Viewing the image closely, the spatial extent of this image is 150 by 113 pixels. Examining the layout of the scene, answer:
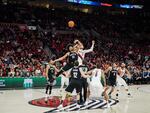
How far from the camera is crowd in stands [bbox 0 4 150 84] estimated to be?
2652 cm

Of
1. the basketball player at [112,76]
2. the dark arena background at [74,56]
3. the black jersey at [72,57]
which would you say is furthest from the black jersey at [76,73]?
the basketball player at [112,76]

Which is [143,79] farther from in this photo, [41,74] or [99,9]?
[99,9]

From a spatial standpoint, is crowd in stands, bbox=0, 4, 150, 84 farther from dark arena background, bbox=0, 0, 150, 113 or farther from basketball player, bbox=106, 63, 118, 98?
basketball player, bbox=106, 63, 118, 98

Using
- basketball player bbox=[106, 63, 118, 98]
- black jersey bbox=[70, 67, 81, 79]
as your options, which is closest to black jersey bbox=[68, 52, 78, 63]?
black jersey bbox=[70, 67, 81, 79]

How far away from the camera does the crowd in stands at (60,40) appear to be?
26517 mm

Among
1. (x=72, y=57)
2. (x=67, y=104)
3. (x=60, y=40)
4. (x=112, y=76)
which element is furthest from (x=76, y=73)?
(x=60, y=40)

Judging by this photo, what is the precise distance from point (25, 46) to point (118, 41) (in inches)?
501

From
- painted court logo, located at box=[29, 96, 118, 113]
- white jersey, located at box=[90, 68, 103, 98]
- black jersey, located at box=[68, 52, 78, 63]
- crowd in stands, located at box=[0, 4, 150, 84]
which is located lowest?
painted court logo, located at box=[29, 96, 118, 113]

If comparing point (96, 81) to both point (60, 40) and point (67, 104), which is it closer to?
point (67, 104)

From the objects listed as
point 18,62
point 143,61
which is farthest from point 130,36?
point 18,62

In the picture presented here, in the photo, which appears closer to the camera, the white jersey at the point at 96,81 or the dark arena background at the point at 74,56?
the dark arena background at the point at 74,56

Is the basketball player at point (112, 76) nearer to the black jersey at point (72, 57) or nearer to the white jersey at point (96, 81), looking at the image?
the white jersey at point (96, 81)

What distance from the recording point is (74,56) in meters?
13.2

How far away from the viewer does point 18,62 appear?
25.5 metres
